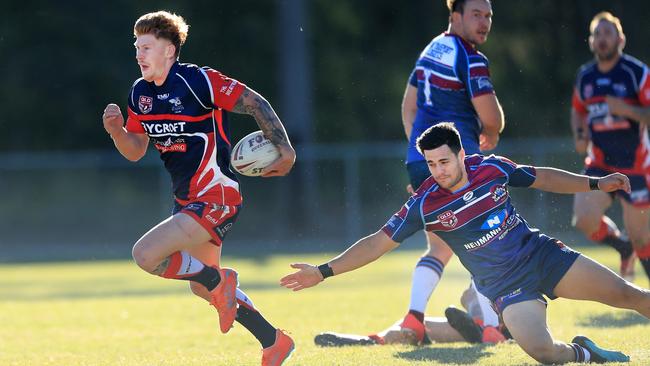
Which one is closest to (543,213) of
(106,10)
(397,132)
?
(397,132)

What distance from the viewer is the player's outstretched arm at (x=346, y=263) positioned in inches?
226

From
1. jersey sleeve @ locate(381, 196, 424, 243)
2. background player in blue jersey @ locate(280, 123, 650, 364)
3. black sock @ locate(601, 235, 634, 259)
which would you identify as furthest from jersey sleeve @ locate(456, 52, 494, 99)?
black sock @ locate(601, 235, 634, 259)

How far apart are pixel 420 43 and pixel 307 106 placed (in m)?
4.60

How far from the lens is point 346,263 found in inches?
231

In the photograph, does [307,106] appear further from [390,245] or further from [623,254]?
[390,245]

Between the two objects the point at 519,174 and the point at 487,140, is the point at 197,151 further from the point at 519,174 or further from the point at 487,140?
the point at 487,140

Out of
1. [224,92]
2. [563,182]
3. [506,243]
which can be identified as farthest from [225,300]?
[563,182]

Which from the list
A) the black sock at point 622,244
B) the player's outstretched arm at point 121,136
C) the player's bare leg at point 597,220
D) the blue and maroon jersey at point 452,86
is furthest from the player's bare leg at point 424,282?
the black sock at point 622,244

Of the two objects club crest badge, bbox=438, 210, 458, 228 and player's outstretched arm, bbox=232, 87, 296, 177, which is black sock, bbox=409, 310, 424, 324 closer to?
club crest badge, bbox=438, 210, 458, 228

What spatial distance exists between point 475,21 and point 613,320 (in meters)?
2.46

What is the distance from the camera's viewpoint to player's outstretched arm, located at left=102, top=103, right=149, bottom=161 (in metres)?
6.39

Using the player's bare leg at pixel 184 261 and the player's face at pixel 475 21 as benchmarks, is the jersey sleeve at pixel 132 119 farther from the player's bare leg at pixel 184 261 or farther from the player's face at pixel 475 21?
the player's face at pixel 475 21

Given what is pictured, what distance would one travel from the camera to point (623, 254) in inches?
391

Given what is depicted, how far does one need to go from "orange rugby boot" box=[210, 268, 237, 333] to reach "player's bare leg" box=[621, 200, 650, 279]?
14.1ft
